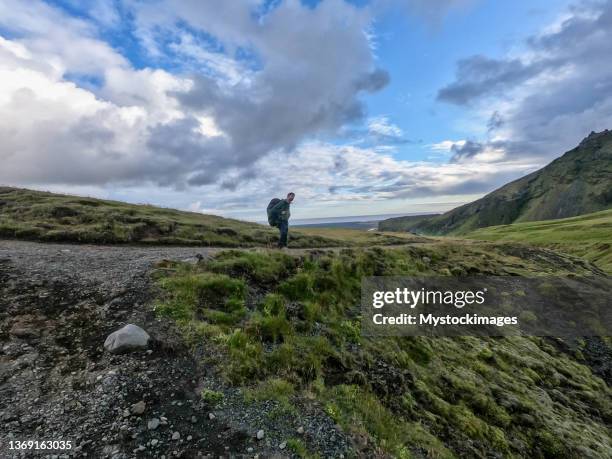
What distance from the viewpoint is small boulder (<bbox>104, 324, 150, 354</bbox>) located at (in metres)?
9.55

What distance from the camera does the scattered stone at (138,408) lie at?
7.64 m

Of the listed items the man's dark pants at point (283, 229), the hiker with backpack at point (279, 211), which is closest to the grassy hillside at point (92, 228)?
the man's dark pants at point (283, 229)

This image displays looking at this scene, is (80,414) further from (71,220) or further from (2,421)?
(71,220)

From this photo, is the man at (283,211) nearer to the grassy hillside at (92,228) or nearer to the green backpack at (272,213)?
the green backpack at (272,213)

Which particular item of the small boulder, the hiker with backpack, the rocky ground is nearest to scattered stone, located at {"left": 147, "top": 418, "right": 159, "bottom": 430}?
the rocky ground

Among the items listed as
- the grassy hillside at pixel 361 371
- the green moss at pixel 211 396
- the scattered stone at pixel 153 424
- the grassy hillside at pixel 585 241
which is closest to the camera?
the scattered stone at pixel 153 424

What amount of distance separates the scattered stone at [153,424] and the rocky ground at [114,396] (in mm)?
20

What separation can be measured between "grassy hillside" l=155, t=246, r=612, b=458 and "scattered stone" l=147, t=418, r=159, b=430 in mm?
1407

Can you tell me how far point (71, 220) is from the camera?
27.5 metres

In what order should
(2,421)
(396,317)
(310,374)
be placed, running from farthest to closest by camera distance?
(396,317), (310,374), (2,421)

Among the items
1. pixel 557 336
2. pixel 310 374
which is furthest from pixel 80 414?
pixel 557 336

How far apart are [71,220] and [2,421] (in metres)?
24.7

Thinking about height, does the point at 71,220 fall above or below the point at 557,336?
above

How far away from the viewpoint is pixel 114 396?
8016mm
